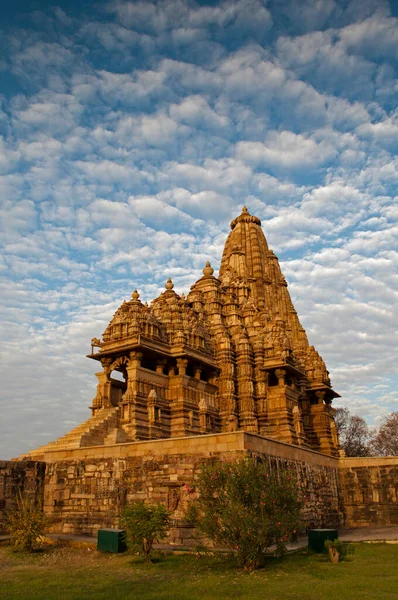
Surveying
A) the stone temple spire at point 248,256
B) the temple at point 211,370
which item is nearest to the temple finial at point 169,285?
the temple at point 211,370

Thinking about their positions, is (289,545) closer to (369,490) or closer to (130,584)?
(130,584)

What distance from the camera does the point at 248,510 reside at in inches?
513

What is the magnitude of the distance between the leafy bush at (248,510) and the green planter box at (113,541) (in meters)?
2.78

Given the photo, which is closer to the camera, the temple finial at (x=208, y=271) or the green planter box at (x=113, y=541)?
the green planter box at (x=113, y=541)

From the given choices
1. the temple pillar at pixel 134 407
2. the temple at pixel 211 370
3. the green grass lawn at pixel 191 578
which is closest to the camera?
the green grass lawn at pixel 191 578

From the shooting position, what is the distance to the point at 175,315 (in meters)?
33.4

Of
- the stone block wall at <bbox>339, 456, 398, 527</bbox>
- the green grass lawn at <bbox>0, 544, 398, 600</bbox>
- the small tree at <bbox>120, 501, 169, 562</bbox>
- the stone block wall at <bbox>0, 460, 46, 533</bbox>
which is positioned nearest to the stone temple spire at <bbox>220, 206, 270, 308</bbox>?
the stone block wall at <bbox>339, 456, 398, 527</bbox>

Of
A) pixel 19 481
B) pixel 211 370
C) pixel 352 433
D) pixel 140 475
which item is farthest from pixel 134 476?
pixel 352 433

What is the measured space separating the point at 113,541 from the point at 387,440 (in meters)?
46.0

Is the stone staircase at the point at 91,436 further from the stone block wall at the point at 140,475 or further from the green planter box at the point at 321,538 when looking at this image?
the green planter box at the point at 321,538

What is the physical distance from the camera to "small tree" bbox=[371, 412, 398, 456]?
54125mm

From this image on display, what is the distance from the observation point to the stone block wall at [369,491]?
2608 cm

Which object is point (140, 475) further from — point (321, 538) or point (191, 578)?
point (191, 578)

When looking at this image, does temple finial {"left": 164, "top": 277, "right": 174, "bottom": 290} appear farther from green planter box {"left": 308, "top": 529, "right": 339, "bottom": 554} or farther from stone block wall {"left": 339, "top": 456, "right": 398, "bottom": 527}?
green planter box {"left": 308, "top": 529, "right": 339, "bottom": 554}
